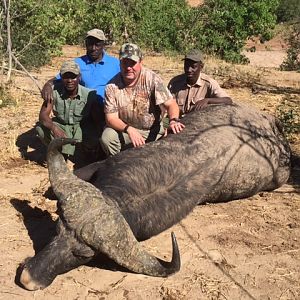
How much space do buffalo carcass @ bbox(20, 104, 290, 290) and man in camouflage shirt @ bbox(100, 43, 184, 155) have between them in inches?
13.7

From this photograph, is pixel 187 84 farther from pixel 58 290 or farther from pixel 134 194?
pixel 58 290

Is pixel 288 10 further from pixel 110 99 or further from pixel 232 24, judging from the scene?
pixel 110 99

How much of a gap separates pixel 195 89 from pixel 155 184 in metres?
2.21

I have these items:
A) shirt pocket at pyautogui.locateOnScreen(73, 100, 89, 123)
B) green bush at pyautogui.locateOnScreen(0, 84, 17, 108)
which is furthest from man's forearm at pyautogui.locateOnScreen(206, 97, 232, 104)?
green bush at pyautogui.locateOnScreen(0, 84, 17, 108)

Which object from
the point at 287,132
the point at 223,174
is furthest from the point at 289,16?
the point at 223,174

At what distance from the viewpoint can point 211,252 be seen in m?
4.52

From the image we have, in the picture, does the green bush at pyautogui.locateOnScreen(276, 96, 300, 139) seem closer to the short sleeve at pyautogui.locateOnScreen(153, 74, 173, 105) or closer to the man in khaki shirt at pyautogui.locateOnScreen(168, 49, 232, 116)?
the man in khaki shirt at pyautogui.locateOnScreen(168, 49, 232, 116)

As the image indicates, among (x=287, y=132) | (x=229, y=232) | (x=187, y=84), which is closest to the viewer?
(x=229, y=232)

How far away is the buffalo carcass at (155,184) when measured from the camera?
3752 mm

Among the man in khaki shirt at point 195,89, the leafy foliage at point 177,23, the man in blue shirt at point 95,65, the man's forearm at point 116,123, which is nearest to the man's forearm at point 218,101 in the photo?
the man in khaki shirt at point 195,89

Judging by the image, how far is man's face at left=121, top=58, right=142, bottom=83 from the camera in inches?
215

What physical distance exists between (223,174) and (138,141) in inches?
36.1

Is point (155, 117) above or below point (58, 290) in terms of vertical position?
above

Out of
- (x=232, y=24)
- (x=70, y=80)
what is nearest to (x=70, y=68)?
(x=70, y=80)
